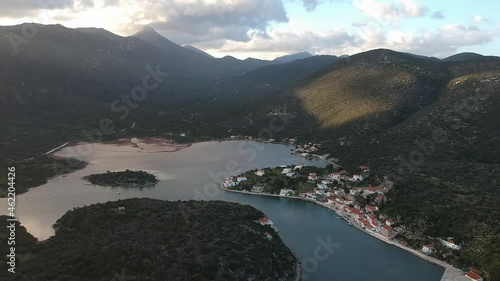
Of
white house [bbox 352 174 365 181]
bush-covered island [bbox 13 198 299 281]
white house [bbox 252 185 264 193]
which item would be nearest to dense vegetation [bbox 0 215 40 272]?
bush-covered island [bbox 13 198 299 281]

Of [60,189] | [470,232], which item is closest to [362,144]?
[470,232]

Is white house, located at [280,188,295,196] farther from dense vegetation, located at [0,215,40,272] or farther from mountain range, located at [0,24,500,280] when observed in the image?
dense vegetation, located at [0,215,40,272]

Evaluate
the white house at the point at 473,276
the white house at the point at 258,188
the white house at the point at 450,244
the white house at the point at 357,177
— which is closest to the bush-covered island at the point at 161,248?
the white house at the point at 473,276

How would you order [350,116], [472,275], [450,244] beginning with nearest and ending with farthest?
[472,275]
[450,244]
[350,116]

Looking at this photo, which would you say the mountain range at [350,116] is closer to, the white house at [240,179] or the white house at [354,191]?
the white house at [354,191]

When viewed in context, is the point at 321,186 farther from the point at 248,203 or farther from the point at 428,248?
the point at 428,248

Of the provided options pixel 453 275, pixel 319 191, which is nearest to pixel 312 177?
pixel 319 191
